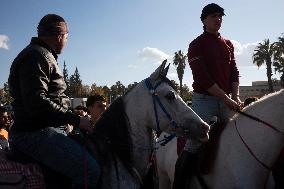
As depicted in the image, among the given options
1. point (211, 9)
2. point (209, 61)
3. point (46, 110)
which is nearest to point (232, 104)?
point (209, 61)

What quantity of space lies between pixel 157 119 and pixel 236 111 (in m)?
1.88

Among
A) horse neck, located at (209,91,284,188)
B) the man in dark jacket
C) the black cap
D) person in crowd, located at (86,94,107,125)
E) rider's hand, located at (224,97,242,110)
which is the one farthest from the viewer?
person in crowd, located at (86,94,107,125)

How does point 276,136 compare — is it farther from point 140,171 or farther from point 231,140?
point 140,171

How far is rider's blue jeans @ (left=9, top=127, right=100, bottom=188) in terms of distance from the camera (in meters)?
3.92

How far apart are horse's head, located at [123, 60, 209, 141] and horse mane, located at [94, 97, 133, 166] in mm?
164

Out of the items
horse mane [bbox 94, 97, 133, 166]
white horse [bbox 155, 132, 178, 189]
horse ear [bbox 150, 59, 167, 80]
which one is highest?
horse ear [bbox 150, 59, 167, 80]

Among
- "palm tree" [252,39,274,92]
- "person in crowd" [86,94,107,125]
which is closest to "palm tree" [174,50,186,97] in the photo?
"palm tree" [252,39,274,92]

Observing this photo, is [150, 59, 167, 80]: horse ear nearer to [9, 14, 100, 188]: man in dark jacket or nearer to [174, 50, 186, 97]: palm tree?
[9, 14, 100, 188]: man in dark jacket

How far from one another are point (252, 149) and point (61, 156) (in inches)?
99.1

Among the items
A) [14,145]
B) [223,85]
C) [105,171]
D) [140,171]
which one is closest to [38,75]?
[14,145]

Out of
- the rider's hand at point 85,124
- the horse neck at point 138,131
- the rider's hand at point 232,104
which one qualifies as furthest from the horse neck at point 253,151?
the rider's hand at point 85,124

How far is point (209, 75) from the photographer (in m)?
5.84

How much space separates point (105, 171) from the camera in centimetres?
406

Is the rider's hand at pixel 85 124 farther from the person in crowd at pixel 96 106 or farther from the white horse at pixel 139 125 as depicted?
the person in crowd at pixel 96 106
